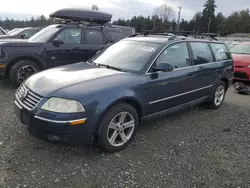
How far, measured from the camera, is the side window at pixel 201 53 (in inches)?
186

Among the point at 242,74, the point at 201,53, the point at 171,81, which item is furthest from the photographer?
the point at 242,74

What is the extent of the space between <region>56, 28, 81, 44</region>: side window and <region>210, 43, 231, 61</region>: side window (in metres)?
3.81

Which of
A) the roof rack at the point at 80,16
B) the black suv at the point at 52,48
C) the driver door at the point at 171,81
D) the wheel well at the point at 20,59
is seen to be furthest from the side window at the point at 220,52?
the wheel well at the point at 20,59

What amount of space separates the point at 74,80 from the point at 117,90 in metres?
0.61

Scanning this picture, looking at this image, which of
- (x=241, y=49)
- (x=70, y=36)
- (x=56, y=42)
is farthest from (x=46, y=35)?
(x=241, y=49)

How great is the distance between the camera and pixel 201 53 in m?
4.93

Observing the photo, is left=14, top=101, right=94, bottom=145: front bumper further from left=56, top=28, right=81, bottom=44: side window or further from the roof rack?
the roof rack

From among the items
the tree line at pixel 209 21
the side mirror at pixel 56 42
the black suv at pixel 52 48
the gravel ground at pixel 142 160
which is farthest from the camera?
the tree line at pixel 209 21

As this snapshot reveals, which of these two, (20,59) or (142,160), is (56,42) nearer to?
(20,59)

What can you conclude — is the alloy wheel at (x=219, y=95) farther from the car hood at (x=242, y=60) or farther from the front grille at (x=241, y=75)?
the car hood at (x=242, y=60)

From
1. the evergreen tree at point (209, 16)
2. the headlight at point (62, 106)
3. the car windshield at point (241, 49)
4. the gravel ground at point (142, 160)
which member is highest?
the evergreen tree at point (209, 16)

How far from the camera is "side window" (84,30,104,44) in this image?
733 centimetres

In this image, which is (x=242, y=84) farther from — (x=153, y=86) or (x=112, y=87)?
(x=112, y=87)

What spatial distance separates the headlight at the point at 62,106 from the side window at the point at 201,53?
269cm
